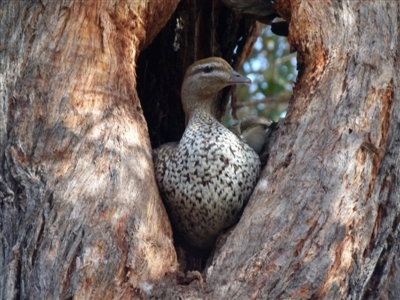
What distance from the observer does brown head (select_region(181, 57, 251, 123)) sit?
16.7ft

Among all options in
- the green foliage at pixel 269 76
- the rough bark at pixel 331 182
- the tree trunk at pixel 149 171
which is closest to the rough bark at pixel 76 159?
the tree trunk at pixel 149 171

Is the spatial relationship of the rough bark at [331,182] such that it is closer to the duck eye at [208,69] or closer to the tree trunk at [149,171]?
the tree trunk at [149,171]

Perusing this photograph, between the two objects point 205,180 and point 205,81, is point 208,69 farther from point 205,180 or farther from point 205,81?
point 205,180

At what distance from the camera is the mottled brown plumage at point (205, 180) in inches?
173

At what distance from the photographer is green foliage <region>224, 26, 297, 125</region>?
873 centimetres

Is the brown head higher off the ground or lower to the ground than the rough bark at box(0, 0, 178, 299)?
higher

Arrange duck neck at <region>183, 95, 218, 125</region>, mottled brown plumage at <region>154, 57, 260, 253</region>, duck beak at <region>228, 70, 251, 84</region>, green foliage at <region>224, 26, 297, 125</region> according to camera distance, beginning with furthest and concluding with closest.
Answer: green foliage at <region>224, 26, 297, 125</region> → duck neck at <region>183, 95, 218, 125</region> → duck beak at <region>228, 70, 251, 84</region> → mottled brown plumage at <region>154, 57, 260, 253</region>

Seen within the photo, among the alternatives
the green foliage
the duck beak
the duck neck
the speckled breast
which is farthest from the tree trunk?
the green foliage

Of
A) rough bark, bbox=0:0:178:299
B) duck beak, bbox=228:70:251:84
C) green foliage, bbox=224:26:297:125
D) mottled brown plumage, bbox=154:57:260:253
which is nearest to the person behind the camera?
rough bark, bbox=0:0:178:299

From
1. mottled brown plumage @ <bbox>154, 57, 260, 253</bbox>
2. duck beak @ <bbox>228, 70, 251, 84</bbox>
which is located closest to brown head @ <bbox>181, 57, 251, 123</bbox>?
duck beak @ <bbox>228, 70, 251, 84</bbox>

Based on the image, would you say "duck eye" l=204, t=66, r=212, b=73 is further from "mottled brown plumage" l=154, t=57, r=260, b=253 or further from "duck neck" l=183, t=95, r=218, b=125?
"mottled brown plumage" l=154, t=57, r=260, b=253

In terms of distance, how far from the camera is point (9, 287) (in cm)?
353

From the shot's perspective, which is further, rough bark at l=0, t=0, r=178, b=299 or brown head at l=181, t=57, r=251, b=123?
brown head at l=181, t=57, r=251, b=123

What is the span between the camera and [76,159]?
3.95 meters
